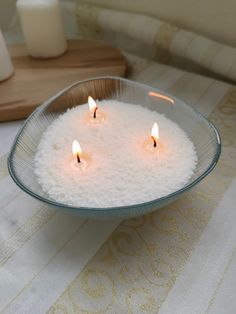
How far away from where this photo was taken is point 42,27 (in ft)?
2.34

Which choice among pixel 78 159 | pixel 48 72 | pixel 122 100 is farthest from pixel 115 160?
pixel 48 72

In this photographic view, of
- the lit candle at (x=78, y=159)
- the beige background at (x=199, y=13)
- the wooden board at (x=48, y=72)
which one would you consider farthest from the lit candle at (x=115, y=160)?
the beige background at (x=199, y=13)

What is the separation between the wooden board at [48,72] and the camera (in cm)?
61

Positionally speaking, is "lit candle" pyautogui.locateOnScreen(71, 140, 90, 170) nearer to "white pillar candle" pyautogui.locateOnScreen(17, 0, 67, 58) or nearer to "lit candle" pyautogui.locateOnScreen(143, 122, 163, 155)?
"lit candle" pyautogui.locateOnScreen(143, 122, 163, 155)

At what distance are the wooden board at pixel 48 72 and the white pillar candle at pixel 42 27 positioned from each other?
0.07 ft

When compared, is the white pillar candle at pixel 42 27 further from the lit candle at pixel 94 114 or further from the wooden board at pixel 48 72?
the lit candle at pixel 94 114

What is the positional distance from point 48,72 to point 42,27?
0.11 metres

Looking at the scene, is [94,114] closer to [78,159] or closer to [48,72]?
[78,159]

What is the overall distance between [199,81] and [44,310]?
51cm

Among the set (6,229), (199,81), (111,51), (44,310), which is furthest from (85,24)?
(44,310)

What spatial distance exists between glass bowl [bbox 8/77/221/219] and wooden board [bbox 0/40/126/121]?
0.34ft

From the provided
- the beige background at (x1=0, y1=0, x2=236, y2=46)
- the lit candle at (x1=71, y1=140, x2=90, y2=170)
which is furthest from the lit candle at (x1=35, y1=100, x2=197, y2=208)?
the beige background at (x1=0, y1=0, x2=236, y2=46)

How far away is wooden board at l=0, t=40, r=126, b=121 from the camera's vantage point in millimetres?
609

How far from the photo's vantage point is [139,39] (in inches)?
29.7
